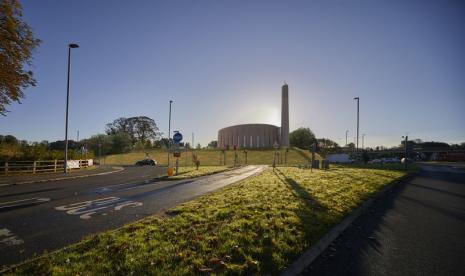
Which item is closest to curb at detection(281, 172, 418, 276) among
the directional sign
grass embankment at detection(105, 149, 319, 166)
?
the directional sign

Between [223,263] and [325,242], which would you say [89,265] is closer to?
[223,263]

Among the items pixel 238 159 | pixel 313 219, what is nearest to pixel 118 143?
pixel 238 159

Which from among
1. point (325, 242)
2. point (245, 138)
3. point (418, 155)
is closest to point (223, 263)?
point (325, 242)

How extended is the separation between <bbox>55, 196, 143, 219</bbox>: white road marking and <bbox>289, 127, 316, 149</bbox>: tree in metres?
115

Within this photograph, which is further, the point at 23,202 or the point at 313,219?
the point at 23,202

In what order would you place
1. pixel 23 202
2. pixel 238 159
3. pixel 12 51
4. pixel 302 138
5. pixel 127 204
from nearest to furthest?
pixel 127 204 < pixel 23 202 < pixel 12 51 < pixel 238 159 < pixel 302 138

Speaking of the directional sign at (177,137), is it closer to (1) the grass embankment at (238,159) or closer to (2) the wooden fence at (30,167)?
(2) the wooden fence at (30,167)

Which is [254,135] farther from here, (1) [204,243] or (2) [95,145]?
(1) [204,243]

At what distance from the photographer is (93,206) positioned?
8453mm

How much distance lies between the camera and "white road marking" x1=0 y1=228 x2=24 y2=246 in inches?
197

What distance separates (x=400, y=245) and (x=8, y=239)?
26.6 ft

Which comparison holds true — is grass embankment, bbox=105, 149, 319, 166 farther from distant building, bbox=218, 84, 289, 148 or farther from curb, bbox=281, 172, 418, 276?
distant building, bbox=218, 84, 289, 148

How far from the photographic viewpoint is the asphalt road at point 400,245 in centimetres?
398

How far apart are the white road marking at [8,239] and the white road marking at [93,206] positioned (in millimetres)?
1638
